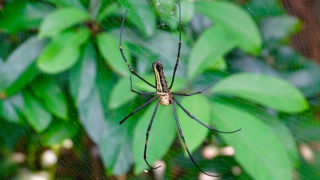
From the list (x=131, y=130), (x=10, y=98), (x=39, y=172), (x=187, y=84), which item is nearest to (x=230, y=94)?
(x=187, y=84)

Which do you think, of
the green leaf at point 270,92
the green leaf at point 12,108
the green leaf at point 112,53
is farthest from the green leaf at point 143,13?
the green leaf at point 12,108

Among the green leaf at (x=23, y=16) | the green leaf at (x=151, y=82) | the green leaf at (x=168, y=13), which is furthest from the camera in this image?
the green leaf at (x=23, y=16)

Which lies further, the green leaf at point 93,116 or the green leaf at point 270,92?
the green leaf at point 93,116

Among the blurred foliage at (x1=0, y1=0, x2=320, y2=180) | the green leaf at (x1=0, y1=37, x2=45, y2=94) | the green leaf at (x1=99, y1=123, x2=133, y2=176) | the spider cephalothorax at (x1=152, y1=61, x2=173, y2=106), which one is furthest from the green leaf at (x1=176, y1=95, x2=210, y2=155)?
the green leaf at (x1=0, y1=37, x2=45, y2=94)

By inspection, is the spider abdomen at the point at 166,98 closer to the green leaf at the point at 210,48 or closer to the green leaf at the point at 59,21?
the green leaf at the point at 210,48

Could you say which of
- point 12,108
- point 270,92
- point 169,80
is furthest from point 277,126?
point 12,108

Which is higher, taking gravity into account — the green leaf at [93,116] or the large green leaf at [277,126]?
the green leaf at [93,116]

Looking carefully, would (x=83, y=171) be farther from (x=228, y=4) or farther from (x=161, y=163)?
(x=228, y=4)

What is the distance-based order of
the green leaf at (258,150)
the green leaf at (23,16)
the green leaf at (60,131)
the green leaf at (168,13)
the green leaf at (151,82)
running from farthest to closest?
the green leaf at (60,131) → the green leaf at (23,16) → the green leaf at (151,82) → the green leaf at (168,13) → the green leaf at (258,150)
